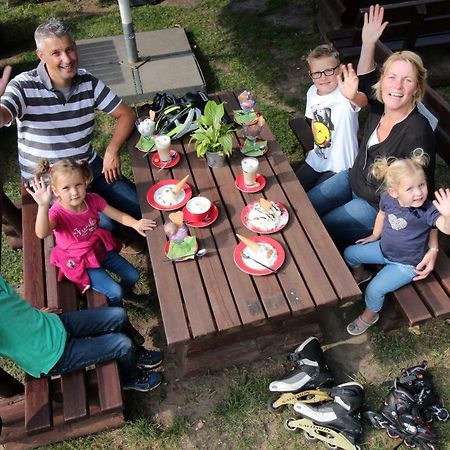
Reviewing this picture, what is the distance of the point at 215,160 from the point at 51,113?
50.9 inches

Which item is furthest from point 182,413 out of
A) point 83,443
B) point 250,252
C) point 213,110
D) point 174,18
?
point 174,18

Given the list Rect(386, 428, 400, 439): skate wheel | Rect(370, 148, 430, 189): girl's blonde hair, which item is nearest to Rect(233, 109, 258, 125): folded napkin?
Rect(370, 148, 430, 189): girl's blonde hair

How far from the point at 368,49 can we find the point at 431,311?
209cm

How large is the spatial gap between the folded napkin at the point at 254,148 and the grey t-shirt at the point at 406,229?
964 millimetres

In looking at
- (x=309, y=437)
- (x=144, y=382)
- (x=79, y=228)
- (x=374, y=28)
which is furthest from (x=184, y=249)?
(x=374, y=28)

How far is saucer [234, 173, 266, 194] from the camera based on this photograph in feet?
10.4

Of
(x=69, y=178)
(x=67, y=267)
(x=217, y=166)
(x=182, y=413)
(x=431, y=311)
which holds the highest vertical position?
(x=69, y=178)

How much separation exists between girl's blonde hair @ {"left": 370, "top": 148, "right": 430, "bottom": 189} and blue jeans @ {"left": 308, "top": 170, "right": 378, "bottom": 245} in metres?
0.34

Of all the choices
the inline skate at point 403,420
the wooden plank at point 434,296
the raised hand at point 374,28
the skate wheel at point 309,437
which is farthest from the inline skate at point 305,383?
the raised hand at point 374,28

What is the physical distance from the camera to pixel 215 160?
3.32 m

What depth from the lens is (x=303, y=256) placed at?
2777mm

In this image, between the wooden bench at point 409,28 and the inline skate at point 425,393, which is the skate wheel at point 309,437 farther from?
the wooden bench at point 409,28

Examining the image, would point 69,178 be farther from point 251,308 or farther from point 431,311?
point 431,311

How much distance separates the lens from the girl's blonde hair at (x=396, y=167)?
2805 millimetres
